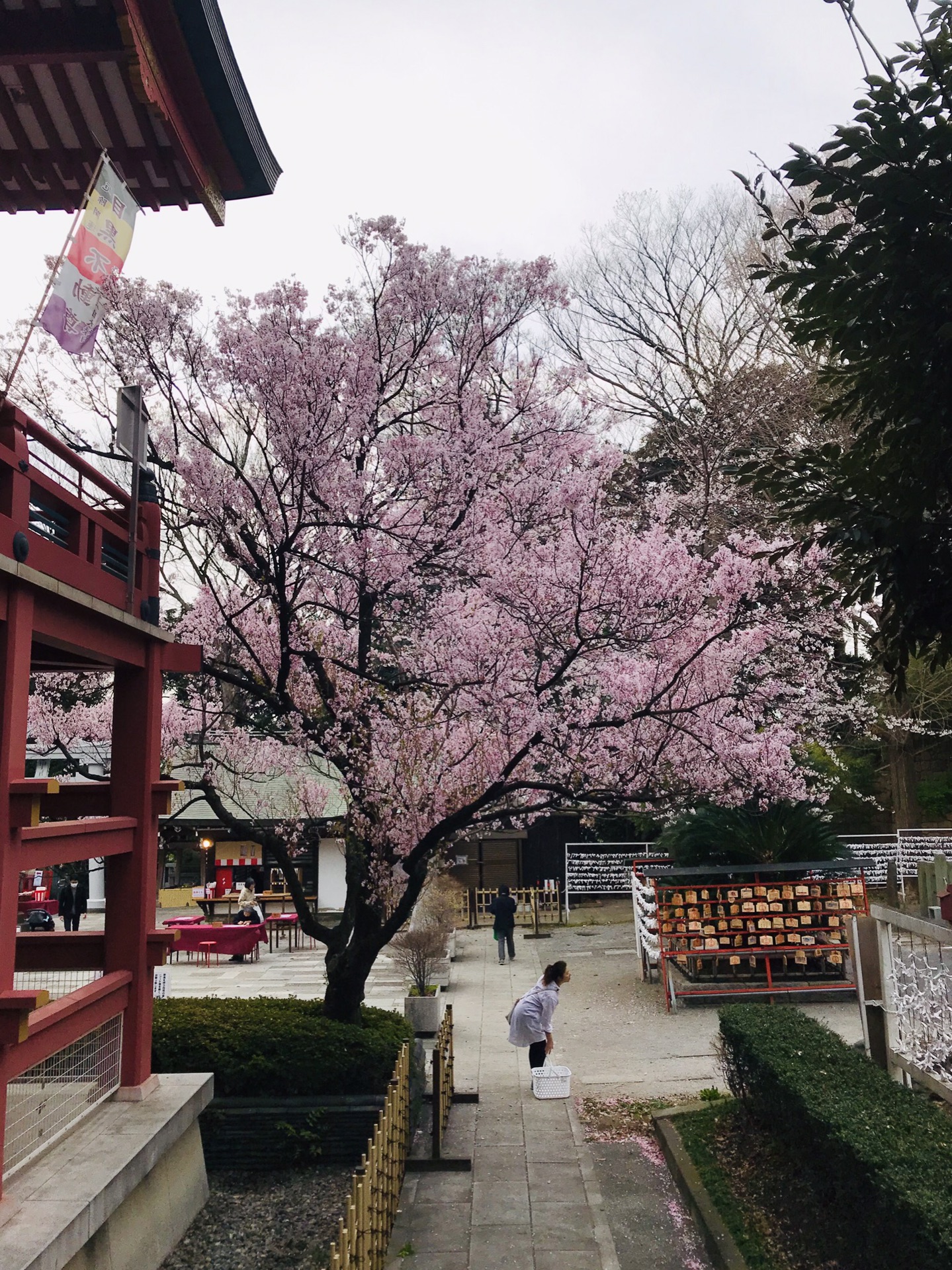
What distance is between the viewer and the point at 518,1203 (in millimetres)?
7695

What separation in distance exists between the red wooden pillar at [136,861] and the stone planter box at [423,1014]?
6.45 m

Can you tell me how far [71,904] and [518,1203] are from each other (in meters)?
17.4

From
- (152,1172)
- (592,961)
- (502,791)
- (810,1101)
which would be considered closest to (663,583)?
(502,791)

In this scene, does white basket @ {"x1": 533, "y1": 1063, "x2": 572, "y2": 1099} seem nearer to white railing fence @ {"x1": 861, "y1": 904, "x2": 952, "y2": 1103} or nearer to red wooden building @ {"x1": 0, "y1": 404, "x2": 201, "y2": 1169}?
white railing fence @ {"x1": 861, "y1": 904, "x2": 952, "y2": 1103}

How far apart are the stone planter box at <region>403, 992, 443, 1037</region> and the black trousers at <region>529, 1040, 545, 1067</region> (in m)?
3.74

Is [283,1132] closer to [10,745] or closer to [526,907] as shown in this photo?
[10,745]

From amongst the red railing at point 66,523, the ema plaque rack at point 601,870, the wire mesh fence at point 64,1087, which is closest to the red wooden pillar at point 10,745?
the red railing at point 66,523

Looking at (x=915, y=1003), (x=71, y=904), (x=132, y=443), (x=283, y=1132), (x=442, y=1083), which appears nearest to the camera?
(x=915, y=1003)

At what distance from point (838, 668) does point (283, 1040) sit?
18.3m

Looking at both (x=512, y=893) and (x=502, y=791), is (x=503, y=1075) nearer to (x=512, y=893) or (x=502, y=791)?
(x=502, y=791)

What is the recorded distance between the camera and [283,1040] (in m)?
9.32

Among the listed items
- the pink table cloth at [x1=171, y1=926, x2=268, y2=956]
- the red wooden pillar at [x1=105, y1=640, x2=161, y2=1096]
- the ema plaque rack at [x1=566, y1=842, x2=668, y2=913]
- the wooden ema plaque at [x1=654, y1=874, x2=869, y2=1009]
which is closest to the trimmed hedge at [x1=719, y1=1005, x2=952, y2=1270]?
the red wooden pillar at [x1=105, y1=640, x2=161, y2=1096]

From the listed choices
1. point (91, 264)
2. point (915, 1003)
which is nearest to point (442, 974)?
point (915, 1003)

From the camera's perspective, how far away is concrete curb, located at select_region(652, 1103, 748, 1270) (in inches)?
251
